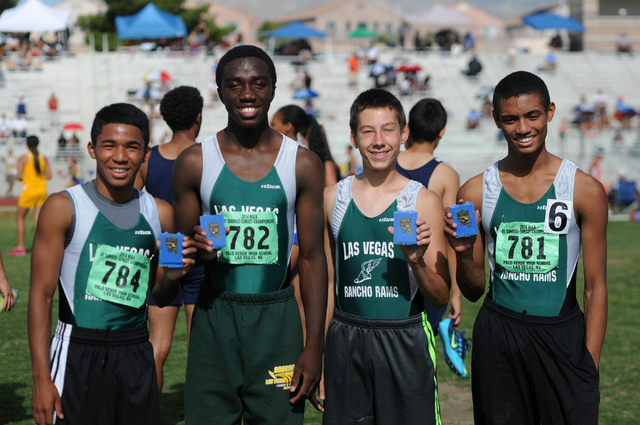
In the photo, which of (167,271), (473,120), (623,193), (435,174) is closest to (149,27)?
(473,120)

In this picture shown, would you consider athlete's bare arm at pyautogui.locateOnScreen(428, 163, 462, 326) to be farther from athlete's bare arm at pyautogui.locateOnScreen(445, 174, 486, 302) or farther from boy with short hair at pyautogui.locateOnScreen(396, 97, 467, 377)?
athlete's bare arm at pyautogui.locateOnScreen(445, 174, 486, 302)

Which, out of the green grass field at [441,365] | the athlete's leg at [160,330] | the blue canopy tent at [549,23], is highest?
the blue canopy tent at [549,23]

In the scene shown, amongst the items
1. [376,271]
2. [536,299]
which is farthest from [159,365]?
[536,299]

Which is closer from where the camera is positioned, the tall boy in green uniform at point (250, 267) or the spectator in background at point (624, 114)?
the tall boy in green uniform at point (250, 267)

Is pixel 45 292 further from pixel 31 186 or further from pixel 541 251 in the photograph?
pixel 31 186

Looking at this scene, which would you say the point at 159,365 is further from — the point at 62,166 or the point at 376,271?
the point at 62,166

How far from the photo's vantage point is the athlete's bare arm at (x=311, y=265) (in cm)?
378

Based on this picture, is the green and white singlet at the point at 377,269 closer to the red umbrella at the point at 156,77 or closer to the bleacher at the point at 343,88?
the bleacher at the point at 343,88

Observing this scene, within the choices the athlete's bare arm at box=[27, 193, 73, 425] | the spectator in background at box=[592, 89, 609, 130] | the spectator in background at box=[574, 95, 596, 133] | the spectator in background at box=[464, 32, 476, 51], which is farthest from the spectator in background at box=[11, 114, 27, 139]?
the athlete's bare arm at box=[27, 193, 73, 425]

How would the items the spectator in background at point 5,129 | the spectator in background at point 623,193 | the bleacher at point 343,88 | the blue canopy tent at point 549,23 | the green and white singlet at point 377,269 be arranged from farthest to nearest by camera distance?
the blue canopy tent at point 549,23 < the spectator in background at point 5,129 < the bleacher at point 343,88 < the spectator in background at point 623,193 < the green and white singlet at point 377,269

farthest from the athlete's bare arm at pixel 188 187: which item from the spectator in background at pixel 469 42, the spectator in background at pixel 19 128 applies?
the spectator in background at pixel 469 42

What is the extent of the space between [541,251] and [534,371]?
2.03ft

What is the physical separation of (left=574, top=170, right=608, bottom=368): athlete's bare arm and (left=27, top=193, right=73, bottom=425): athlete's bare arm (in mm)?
2574

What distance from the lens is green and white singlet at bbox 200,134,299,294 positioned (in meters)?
3.76
